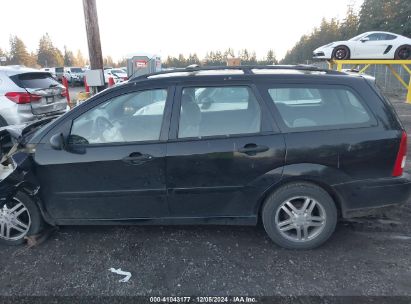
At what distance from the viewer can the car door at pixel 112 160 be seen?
279 cm

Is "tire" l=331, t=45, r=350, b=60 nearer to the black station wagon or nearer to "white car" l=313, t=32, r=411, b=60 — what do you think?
"white car" l=313, t=32, r=411, b=60

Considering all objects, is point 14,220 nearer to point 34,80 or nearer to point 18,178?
point 18,178

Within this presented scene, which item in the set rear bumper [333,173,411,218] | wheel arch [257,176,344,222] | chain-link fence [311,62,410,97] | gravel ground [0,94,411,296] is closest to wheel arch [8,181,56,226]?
gravel ground [0,94,411,296]

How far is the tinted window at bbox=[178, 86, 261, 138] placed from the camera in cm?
280

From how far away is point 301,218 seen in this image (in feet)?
9.36

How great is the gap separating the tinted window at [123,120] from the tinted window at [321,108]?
1104 mm

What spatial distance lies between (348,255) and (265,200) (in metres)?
0.91

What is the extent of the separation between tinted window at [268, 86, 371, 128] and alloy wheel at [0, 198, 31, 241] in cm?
267

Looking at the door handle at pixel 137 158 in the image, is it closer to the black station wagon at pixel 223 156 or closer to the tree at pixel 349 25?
the black station wagon at pixel 223 156

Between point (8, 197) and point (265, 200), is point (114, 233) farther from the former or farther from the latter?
point (265, 200)

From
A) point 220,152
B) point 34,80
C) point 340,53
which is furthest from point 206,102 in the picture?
point 340,53

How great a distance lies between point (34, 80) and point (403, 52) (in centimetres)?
1414

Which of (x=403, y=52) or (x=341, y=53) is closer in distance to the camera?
(x=403, y=52)

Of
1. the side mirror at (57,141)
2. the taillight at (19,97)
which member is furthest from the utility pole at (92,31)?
the side mirror at (57,141)
